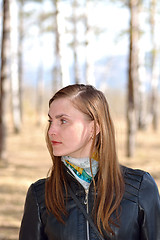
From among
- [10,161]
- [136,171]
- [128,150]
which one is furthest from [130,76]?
[136,171]

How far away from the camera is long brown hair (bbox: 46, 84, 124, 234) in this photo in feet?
5.24

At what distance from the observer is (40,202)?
5.58ft

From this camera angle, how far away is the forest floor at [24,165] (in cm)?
541

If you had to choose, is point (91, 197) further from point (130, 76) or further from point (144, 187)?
point (130, 76)

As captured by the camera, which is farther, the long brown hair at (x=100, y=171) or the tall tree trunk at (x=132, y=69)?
the tall tree trunk at (x=132, y=69)

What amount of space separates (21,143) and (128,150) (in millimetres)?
4952

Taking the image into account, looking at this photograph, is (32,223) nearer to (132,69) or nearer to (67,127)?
(67,127)

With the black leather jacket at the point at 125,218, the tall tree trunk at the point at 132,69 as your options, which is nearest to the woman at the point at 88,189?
the black leather jacket at the point at 125,218

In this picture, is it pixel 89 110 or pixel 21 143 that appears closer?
pixel 89 110

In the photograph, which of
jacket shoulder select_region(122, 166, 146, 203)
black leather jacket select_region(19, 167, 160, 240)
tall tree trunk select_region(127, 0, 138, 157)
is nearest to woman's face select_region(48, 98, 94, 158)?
black leather jacket select_region(19, 167, 160, 240)

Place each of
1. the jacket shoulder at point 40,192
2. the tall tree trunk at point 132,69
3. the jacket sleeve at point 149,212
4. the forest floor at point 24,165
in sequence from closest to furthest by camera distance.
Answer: the jacket sleeve at point 149,212 → the jacket shoulder at point 40,192 → the forest floor at point 24,165 → the tall tree trunk at point 132,69

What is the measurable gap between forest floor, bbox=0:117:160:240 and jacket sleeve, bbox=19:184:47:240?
118 inches

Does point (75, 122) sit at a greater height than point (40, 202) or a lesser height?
greater

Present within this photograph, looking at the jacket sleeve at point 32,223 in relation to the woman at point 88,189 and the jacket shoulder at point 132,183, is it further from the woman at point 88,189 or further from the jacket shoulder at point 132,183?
the jacket shoulder at point 132,183
